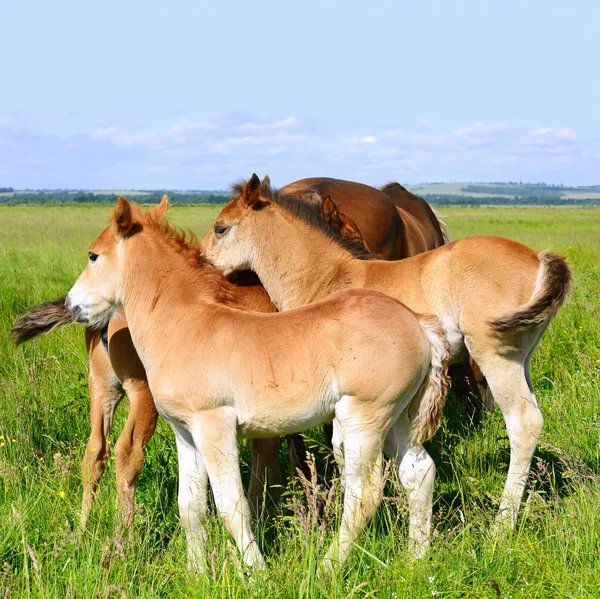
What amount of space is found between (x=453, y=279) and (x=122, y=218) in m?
2.04

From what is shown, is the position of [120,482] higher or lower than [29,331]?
lower

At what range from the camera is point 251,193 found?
509 centimetres

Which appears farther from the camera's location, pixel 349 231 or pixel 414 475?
pixel 349 231

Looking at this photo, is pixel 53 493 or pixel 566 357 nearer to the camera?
pixel 53 493

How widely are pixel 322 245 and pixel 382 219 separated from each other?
1.64 metres

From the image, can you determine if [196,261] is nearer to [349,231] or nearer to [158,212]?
[158,212]

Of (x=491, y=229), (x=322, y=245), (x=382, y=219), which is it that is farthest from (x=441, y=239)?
(x=491, y=229)

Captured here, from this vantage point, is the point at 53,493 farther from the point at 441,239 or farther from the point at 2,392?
the point at 441,239

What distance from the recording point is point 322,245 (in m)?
5.15

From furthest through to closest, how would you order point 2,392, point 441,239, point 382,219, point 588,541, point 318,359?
1. point 441,239
2. point 382,219
3. point 2,392
4. point 318,359
5. point 588,541

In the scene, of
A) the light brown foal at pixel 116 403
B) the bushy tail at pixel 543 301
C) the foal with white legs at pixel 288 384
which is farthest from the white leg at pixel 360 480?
the bushy tail at pixel 543 301

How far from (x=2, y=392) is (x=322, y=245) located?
279cm

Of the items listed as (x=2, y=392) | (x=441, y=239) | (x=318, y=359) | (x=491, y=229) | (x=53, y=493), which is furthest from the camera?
(x=491, y=229)

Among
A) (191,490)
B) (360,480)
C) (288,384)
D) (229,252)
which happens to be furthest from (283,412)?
(229,252)
